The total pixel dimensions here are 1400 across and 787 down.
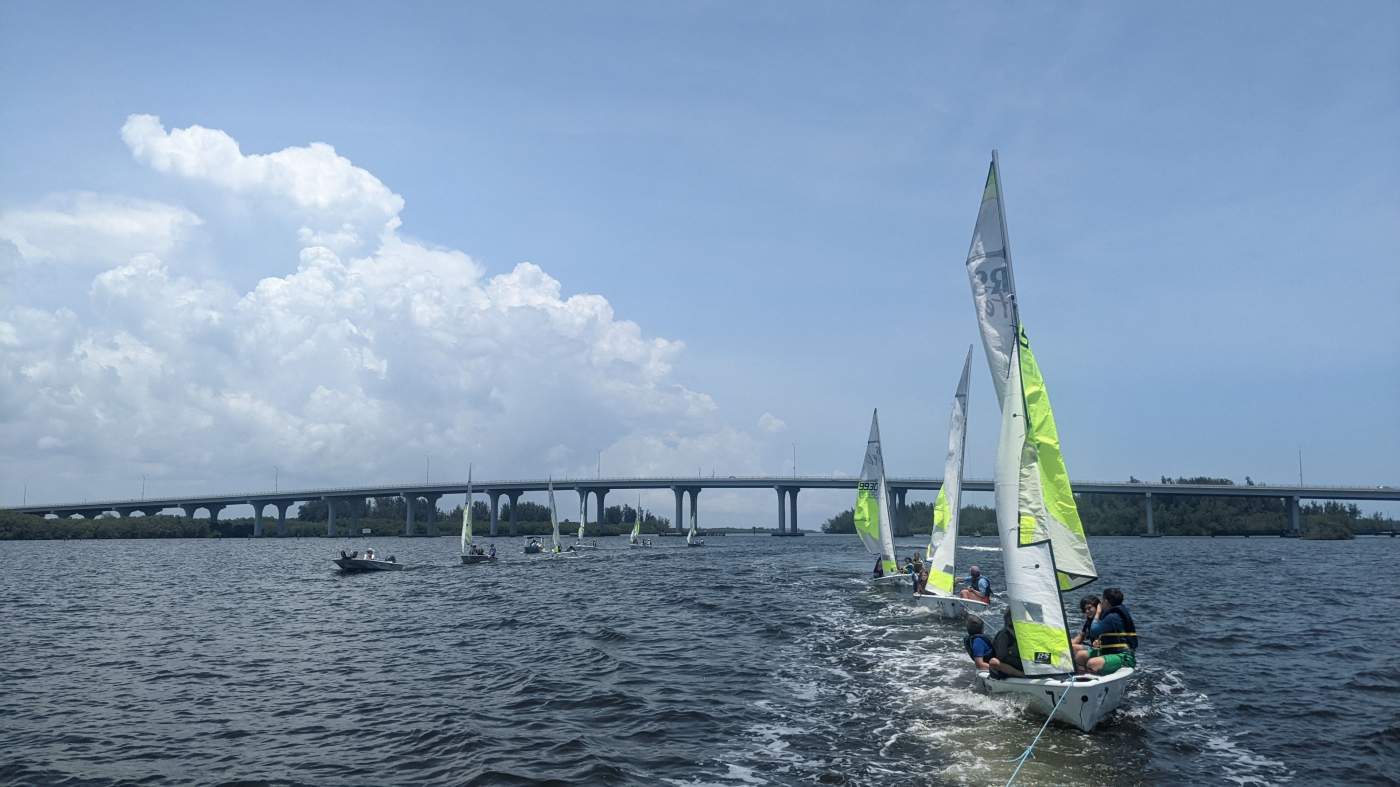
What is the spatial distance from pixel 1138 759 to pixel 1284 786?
A: 194 centimetres

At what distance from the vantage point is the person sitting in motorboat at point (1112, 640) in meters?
16.1

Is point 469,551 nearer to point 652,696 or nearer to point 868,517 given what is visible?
point 868,517

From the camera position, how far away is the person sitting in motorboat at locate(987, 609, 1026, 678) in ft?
54.0

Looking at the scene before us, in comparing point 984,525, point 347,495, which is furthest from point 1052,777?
point 984,525

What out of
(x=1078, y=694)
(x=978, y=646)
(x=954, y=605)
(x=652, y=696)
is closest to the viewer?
(x=1078, y=694)

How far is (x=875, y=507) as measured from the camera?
140ft

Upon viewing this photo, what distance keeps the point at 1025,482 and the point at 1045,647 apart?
3024 millimetres

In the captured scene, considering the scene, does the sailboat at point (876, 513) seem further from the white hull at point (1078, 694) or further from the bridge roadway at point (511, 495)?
the bridge roadway at point (511, 495)

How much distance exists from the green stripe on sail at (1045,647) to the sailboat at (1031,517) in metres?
0.02

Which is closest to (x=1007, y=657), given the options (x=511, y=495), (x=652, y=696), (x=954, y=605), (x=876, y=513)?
(x=652, y=696)

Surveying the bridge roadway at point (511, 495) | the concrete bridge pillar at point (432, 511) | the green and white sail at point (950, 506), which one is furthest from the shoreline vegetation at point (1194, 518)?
the green and white sail at point (950, 506)

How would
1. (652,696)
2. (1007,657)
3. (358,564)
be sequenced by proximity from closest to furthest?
(1007,657), (652,696), (358,564)

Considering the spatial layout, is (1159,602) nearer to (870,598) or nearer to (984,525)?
(870,598)

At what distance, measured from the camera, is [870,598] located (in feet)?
123
